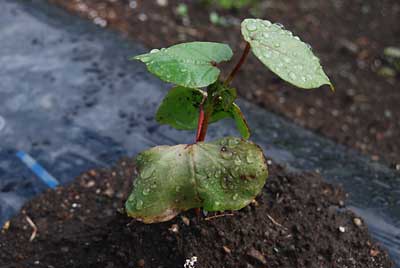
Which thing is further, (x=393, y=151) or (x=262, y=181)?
(x=393, y=151)

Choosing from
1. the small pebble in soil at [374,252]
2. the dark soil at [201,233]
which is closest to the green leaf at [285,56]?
the dark soil at [201,233]

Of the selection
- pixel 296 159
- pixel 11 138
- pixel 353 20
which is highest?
pixel 296 159

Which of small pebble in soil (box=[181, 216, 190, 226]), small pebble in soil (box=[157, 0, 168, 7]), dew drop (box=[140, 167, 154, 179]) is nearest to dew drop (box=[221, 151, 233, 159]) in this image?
dew drop (box=[140, 167, 154, 179])

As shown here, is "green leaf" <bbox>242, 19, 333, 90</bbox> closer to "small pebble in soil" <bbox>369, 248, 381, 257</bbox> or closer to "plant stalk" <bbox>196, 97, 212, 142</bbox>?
"plant stalk" <bbox>196, 97, 212, 142</bbox>

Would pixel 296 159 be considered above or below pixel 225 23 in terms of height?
above

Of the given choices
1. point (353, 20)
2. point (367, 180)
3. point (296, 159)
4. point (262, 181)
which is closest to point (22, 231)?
point (262, 181)

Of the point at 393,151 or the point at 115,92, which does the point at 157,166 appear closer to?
the point at 115,92

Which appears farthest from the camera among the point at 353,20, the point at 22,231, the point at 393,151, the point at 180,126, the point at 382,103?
the point at 353,20

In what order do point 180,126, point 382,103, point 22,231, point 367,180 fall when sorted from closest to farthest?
point 180,126 → point 22,231 → point 367,180 → point 382,103

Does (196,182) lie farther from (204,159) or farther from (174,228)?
(174,228)
